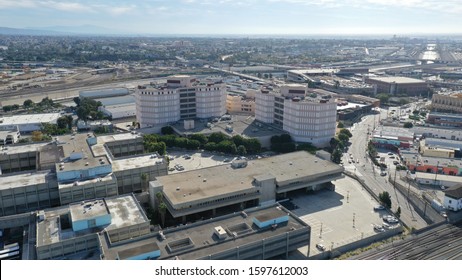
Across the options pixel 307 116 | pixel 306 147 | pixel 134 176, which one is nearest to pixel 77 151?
pixel 134 176

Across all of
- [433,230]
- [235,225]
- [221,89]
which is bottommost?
[433,230]

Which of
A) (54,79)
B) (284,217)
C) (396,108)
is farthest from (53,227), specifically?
(54,79)

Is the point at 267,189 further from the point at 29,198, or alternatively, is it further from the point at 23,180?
the point at 23,180

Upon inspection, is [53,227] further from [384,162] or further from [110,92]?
[110,92]

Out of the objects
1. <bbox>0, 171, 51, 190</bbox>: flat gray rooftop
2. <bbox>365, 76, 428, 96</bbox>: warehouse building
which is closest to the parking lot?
<bbox>0, 171, 51, 190</bbox>: flat gray rooftop

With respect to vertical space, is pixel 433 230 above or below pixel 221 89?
below

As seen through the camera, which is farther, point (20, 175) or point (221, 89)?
point (221, 89)

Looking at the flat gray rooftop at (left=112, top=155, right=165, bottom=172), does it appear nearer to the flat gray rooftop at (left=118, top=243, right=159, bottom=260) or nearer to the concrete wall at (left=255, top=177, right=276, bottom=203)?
the concrete wall at (left=255, top=177, right=276, bottom=203)

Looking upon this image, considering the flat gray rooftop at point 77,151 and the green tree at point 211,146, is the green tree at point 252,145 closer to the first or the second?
the green tree at point 211,146
